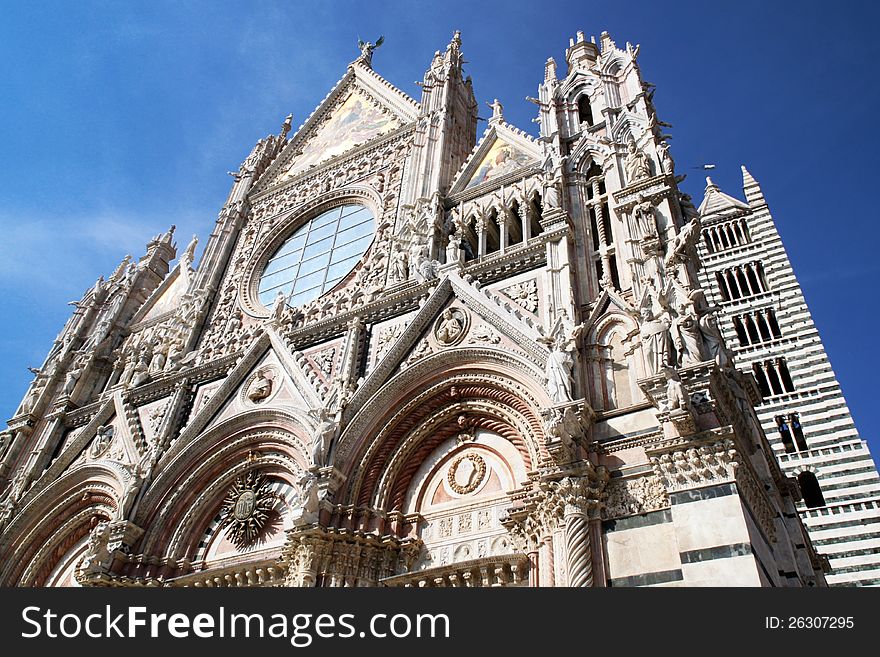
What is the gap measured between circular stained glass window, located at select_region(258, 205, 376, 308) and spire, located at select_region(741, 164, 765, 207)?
2527 centimetres

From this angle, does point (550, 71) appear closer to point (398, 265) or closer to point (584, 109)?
point (584, 109)

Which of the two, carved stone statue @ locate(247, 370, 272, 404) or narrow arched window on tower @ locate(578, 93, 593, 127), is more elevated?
narrow arched window on tower @ locate(578, 93, 593, 127)

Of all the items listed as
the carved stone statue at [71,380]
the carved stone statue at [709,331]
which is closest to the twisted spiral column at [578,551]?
the carved stone statue at [709,331]

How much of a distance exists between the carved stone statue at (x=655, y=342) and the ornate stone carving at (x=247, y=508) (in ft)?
24.8

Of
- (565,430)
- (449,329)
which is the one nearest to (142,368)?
(449,329)

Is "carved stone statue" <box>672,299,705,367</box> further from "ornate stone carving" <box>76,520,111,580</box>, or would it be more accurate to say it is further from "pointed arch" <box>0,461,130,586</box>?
"pointed arch" <box>0,461,130,586</box>

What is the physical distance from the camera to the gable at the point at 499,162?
54.2 feet

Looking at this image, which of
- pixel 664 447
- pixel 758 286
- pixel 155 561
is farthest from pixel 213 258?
pixel 758 286

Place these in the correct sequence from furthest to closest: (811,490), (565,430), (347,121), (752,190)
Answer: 1. (752,190)
2. (811,490)
3. (347,121)
4. (565,430)

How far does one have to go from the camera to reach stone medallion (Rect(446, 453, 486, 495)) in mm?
11633

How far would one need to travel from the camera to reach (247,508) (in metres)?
13.6

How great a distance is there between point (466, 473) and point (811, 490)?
58.3 feet

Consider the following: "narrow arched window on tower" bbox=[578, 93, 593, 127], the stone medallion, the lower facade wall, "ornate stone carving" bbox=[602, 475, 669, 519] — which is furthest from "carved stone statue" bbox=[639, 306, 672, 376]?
"narrow arched window on tower" bbox=[578, 93, 593, 127]

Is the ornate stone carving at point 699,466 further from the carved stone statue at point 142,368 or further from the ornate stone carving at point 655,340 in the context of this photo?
the carved stone statue at point 142,368
